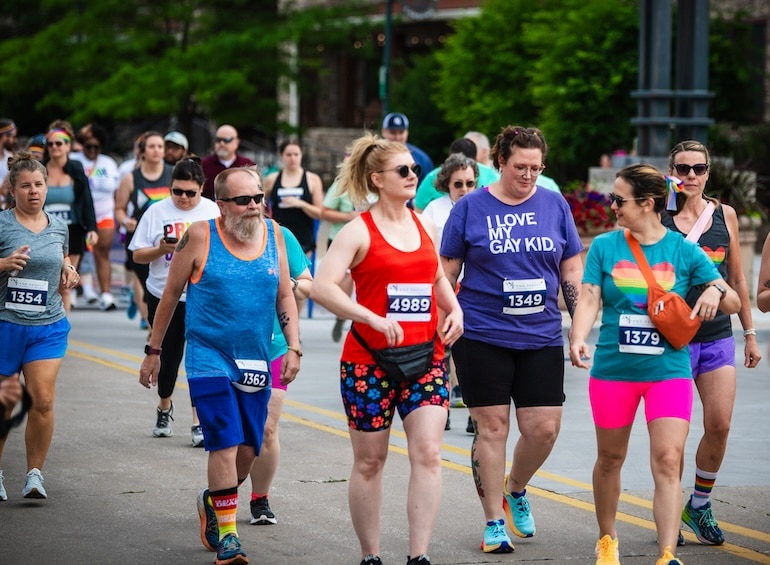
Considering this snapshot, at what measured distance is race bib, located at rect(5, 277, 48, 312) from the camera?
749cm

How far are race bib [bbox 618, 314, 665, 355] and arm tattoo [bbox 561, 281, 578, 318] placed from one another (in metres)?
0.73

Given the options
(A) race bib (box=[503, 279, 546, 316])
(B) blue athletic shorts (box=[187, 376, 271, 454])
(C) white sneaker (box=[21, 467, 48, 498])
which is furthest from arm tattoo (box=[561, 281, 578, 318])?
(C) white sneaker (box=[21, 467, 48, 498])

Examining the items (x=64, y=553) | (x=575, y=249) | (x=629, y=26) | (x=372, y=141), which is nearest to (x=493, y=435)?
(x=575, y=249)

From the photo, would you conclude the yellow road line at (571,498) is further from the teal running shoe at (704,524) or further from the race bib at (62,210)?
the race bib at (62,210)

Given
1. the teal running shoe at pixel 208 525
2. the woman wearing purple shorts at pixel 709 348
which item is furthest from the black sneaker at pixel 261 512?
the woman wearing purple shorts at pixel 709 348

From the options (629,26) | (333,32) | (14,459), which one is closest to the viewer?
(14,459)

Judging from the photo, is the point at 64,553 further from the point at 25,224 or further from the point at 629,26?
the point at 629,26

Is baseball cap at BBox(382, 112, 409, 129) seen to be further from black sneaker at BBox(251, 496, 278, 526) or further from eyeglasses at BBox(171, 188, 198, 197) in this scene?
black sneaker at BBox(251, 496, 278, 526)

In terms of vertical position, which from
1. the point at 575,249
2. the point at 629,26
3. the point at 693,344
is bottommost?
the point at 693,344

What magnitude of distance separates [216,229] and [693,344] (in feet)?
7.30

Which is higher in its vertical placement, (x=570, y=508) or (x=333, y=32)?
(x=333, y=32)

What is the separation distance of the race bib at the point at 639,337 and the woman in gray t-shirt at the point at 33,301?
119 inches

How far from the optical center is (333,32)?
118 feet

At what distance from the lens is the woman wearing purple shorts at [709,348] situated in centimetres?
675
